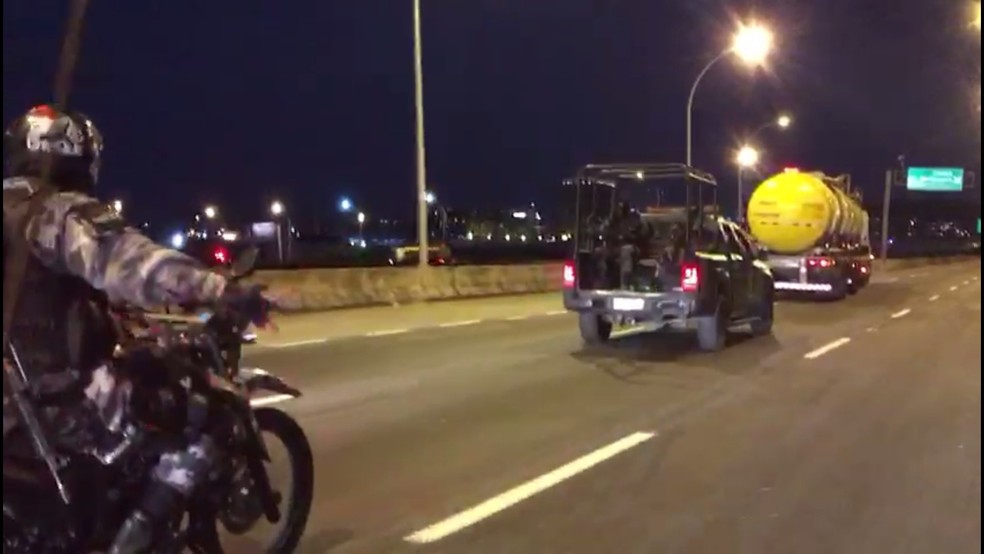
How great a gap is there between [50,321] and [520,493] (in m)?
3.76

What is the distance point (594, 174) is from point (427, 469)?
985cm

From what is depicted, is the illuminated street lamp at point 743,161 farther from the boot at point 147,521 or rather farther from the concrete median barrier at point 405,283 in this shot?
the boot at point 147,521

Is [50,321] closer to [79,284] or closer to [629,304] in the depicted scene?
[79,284]

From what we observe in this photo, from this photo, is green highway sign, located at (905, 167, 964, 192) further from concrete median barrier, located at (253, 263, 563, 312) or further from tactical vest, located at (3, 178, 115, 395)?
tactical vest, located at (3, 178, 115, 395)

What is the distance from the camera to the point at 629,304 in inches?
629

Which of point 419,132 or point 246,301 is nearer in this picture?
point 246,301

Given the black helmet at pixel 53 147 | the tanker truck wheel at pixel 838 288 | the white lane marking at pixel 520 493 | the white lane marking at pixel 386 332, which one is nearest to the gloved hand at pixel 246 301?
the black helmet at pixel 53 147

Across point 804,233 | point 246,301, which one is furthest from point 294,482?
point 804,233

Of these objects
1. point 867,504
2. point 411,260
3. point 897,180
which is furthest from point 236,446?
point 897,180

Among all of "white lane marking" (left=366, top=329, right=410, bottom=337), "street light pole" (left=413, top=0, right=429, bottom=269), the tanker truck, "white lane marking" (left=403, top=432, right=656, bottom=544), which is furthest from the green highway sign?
"white lane marking" (left=403, top=432, right=656, bottom=544)

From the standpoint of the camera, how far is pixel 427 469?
321 inches

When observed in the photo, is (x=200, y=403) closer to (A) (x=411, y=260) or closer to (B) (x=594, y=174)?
(B) (x=594, y=174)

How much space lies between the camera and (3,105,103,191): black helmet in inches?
172

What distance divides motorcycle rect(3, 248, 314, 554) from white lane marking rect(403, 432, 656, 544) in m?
1.39
